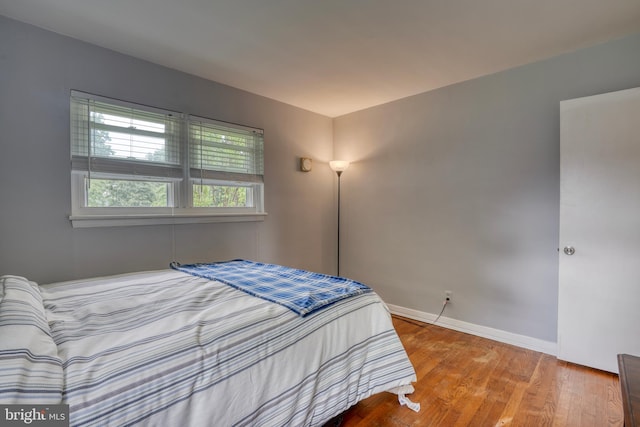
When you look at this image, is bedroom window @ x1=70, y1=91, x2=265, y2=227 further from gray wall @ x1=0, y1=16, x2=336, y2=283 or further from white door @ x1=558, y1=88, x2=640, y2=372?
white door @ x1=558, y1=88, x2=640, y2=372

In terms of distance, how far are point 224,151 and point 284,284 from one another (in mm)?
1646

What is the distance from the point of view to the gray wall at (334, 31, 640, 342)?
8.12 ft

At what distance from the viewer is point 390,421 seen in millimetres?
1717

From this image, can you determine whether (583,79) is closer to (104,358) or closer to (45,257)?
(104,358)

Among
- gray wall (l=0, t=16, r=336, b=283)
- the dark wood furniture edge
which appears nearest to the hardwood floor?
the dark wood furniture edge

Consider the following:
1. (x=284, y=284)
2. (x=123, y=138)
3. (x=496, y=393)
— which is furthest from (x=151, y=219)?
(x=496, y=393)

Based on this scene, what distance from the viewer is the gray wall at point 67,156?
76.8 inches

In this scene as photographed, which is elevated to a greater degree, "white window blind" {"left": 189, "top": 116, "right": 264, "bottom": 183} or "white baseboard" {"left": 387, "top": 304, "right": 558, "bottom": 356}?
"white window blind" {"left": 189, "top": 116, "right": 264, "bottom": 183}

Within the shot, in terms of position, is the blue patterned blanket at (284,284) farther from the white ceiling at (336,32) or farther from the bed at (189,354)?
the white ceiling at (336,32)

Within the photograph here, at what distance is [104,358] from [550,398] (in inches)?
95.1

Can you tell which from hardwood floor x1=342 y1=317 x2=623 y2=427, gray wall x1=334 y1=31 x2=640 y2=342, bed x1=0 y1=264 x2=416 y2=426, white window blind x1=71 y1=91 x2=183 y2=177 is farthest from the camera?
gray wall x1=334 y1=31 x2=640 y2=342

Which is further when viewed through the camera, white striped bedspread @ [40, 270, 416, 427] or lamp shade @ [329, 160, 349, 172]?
lamp shade @ [329, 160, 349, 172]

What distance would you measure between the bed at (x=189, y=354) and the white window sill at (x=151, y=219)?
0.51 metres

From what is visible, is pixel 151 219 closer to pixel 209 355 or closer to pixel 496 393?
pixel 209 355
